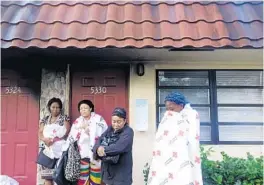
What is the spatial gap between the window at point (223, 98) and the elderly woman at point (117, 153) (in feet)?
5.36

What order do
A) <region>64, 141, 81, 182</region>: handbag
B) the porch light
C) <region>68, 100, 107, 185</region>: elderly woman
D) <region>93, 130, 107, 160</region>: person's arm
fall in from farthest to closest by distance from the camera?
the porch light
<region>68, 100, 107, 185</region>: elderly woman
<region>64, 141, 81, 182</region>: handbag
<region>93, 130, 107, 160</region>: person's arm

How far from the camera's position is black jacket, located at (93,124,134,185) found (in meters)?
3.74

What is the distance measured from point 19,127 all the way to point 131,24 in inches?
105

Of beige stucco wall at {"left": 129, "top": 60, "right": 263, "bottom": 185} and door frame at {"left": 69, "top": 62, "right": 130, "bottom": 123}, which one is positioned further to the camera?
door frame at {"left": 69, "top": 62, "right": 130, "bottom": 123}

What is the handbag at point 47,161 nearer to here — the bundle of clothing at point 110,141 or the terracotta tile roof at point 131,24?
the bundle of clothing at point 110,141

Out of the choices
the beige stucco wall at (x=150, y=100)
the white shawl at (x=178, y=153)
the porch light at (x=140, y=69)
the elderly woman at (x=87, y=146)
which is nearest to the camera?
the white shawl at (x=178, y=153)

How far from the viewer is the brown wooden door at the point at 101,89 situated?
17.7ft

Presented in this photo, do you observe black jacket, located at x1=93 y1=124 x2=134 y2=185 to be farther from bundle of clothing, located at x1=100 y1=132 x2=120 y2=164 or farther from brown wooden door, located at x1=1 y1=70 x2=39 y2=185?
brown wooden door, located at x1=1 y1=70 x2=39 y2=185

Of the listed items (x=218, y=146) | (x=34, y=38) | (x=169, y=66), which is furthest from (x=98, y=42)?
(x=218, y=146)

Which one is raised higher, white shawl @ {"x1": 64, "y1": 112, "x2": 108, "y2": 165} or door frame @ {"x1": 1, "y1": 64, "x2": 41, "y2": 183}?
door frame @ {"x1": 1, "y1": 64, "x2": 41, "y2": 183}

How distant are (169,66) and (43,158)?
265 cm

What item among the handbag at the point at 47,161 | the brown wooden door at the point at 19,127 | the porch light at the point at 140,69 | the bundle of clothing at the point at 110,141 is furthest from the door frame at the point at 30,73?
the bundle of clothing at the point at 110,141

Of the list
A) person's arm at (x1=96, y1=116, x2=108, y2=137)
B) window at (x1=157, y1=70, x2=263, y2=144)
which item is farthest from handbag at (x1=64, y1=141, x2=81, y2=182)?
window at (x1=157, y1=70, x2=263, y2=144)

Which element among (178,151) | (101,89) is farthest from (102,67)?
(178,151)
